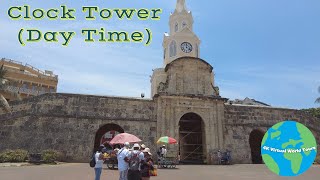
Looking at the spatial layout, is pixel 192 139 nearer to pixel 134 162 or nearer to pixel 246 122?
pixel 246 122

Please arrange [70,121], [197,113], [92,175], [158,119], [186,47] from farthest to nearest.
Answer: [186,47], [197,113], [158,119], [70,121], [92,175]

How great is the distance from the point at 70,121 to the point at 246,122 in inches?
569

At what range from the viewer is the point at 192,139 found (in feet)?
88.5

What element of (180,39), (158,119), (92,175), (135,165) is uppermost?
(180,39)

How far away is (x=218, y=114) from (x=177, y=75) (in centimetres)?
470

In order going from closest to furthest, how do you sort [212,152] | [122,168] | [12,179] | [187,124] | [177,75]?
[122,168], [12,179], [212,152], [177,75], [187,124]

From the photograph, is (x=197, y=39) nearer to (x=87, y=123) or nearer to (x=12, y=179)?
(x=87, y=123)

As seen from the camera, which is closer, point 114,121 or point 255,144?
point 114,121

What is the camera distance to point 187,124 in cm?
2684

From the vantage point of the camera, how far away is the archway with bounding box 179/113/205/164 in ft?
79.7

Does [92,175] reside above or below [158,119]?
below

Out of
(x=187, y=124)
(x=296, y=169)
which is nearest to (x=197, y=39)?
(x=187, y=124)

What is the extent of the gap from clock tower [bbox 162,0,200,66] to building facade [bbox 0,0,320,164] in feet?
40.4

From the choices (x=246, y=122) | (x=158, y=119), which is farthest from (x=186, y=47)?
(x=158, y=119)
